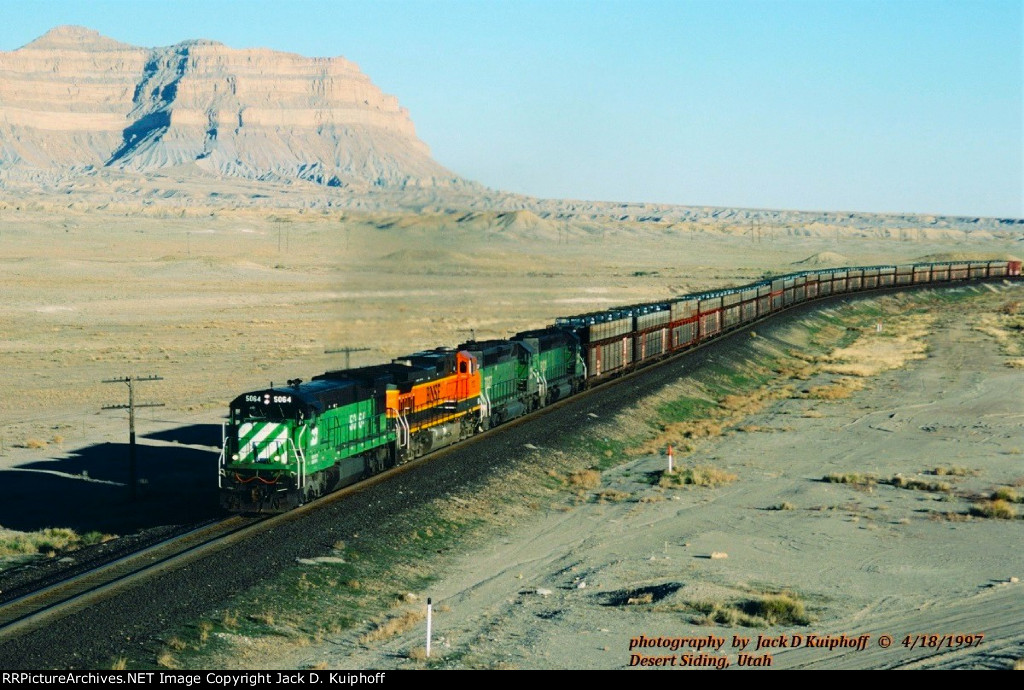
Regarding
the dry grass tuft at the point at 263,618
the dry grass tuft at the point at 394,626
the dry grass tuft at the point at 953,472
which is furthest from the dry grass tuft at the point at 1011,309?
the dry grass tuft at the point at 263,618

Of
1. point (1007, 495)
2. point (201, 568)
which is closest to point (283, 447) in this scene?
point (201, 568)

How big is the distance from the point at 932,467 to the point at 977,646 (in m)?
20.1

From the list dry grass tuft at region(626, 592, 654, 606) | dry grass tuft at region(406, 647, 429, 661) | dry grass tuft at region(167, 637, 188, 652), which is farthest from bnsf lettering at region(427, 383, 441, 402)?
dry grass tuft at region(167, 637, 188, 652)

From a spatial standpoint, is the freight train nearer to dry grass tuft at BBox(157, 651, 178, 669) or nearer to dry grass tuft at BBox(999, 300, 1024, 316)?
dry grass tuft at BBox(157, 651, 178, 669)

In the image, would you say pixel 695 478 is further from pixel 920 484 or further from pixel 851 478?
pixel 920 484

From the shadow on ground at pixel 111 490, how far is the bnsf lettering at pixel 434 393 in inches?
301

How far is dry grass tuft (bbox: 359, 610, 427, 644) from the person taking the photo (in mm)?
21328

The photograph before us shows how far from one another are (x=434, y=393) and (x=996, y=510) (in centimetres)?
1822

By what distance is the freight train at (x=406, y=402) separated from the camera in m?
28.9

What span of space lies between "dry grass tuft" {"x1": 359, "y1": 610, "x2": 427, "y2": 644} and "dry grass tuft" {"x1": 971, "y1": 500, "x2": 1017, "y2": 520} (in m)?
18.5

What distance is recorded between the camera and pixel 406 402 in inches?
1400

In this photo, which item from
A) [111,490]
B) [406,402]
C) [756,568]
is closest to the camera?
[756,568]

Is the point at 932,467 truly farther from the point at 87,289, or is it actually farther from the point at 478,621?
the point at 87,289

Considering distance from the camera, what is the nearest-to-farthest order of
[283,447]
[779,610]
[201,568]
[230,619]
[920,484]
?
[230,619], [779,610], [201,568], [283,447], [920,484]
